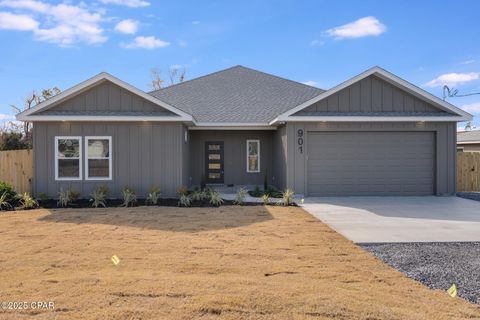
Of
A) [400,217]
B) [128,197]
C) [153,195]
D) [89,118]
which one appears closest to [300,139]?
[400,217]

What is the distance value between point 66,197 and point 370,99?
35.0 ft

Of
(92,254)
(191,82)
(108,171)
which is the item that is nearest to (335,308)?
(92,254)

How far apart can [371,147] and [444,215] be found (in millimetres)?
4282

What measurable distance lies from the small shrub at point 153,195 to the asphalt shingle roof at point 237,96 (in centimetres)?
388

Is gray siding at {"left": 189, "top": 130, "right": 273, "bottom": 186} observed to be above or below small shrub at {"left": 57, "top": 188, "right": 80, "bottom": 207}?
above

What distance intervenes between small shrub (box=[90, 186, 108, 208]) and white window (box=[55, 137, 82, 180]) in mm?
813

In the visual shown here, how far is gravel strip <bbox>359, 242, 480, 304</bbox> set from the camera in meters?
4.69

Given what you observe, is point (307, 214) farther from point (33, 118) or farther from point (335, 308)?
point (33, 118)

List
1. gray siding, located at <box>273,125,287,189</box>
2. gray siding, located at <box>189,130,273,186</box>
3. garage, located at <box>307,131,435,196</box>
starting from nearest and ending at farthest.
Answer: garage, located at <box>307,131,435,196</box> < gray siding, located at <box>273,125,287,189</box> < gray siding, located at <box>189,130,273,186</box>

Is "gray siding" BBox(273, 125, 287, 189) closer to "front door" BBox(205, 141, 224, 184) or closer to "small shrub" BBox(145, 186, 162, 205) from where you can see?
"front door" BBox(205, 141, 224, 184)

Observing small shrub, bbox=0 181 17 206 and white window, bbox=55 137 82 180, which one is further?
white window, bbox=55 137 82 180

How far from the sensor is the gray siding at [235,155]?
1694 centimetres

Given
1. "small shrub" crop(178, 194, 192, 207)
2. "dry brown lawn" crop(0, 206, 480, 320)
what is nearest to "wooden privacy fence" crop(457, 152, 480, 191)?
"dry brown lawn" crop(0, 206, 480, 320)

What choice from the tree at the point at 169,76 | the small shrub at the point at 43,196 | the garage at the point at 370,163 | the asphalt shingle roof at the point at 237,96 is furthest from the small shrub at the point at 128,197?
the tree at the point at 169,76
